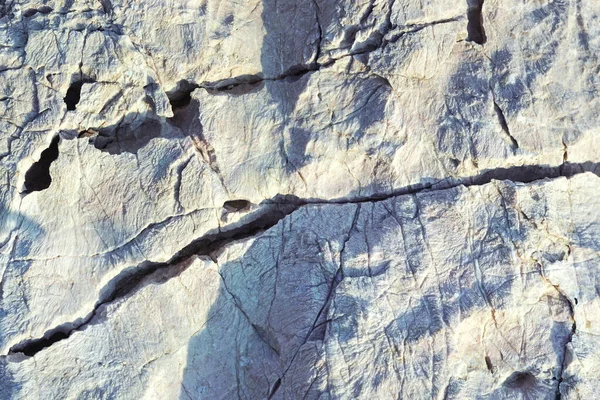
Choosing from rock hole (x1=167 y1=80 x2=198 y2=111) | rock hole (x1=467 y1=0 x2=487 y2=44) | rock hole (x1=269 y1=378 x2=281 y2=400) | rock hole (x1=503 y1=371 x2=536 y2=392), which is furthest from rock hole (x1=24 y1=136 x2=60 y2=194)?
rock hole (x1=503 y1=371 x2=536 y2=392)

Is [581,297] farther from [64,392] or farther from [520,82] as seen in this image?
[64,392]

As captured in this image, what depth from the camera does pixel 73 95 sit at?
3896mm

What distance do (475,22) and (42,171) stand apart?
9.24ft

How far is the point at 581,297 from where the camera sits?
11.7 feet

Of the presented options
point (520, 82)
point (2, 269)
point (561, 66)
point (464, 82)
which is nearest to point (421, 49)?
point (464, 82)

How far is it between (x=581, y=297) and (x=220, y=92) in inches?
96.3

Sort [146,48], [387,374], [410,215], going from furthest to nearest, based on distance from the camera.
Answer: [146,48]
[410,215]
[387,374]

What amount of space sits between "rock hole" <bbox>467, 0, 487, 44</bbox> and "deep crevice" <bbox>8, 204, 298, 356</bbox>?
60.3 inches

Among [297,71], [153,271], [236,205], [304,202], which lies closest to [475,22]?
[297,71]

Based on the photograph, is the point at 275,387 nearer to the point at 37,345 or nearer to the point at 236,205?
the point at 236,205

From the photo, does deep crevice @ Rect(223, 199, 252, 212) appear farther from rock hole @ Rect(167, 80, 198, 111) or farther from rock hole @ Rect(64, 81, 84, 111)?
rock hole @ Rect(64, 81, 84, 111)

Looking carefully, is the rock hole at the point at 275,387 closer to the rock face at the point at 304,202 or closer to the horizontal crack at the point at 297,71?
the rock face at the point at 304,202

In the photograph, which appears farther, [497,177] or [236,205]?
[236,205]

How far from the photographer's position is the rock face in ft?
11.6
